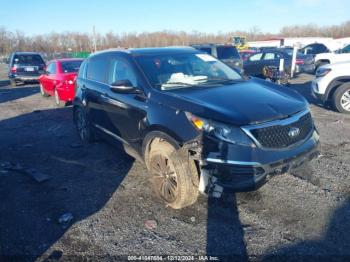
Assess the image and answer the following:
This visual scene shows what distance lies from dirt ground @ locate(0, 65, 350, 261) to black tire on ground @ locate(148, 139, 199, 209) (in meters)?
0.17

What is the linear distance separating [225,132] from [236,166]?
0.35m

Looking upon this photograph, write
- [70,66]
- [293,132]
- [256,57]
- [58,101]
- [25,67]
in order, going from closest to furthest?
[293,132], [70,66], [58,101], [25,67], [256,57]

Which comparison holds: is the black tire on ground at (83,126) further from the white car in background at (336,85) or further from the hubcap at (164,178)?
the white car in background at (336,85)

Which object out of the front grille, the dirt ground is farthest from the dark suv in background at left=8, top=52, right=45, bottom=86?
the front grille

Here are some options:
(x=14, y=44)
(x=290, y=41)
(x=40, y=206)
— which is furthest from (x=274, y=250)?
(x=14, y=44)

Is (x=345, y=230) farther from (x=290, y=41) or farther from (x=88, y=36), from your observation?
(x=88, y=36)

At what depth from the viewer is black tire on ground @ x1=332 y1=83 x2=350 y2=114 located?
8.09 metres

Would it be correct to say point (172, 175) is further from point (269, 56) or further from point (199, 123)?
point (269, 56)

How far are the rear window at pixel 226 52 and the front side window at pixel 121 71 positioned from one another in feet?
33.2

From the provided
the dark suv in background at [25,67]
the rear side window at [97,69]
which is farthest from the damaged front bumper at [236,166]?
the dark suv in background at [25,67]

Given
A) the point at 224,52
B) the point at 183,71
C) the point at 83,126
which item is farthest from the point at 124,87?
the point at 224,52

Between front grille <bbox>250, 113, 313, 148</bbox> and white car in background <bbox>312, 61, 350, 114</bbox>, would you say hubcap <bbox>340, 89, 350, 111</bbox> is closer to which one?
white car in background <bbox>312, 61, 350, 114</bbox>

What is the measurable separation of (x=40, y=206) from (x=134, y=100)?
1807 millimetres

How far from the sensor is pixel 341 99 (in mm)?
8180
